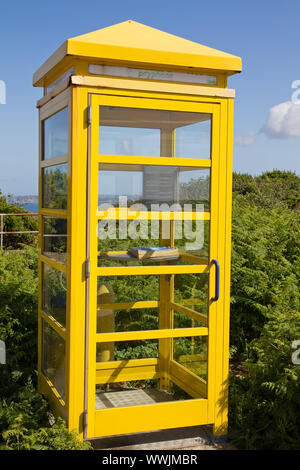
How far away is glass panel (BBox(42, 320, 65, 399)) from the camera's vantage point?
168 inches

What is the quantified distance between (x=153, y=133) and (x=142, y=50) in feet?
2.33

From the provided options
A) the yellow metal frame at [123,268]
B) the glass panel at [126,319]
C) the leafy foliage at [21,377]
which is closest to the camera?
the leafy foliage at [21,377]

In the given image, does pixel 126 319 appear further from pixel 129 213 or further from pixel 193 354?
pixel 129 213

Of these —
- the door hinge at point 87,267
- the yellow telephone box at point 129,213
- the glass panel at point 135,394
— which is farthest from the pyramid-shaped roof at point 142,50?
the glass panel at point 135,394

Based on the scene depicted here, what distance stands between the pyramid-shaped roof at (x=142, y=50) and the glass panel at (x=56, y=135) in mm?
387

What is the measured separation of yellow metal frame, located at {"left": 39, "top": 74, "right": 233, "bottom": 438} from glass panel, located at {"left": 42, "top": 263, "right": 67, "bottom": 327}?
72mm

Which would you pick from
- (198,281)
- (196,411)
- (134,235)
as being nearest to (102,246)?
(134,235)

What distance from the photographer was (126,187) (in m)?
4.30

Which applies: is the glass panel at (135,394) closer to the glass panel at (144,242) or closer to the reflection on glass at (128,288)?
the reflection on glass at (128,288)

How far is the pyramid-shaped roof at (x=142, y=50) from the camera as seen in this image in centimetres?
380

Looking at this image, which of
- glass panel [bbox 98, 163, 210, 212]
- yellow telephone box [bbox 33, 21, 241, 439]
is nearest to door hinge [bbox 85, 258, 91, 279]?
yellow telephone box [bbox 33, 21, 241, 439]

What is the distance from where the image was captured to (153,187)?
4.45m
